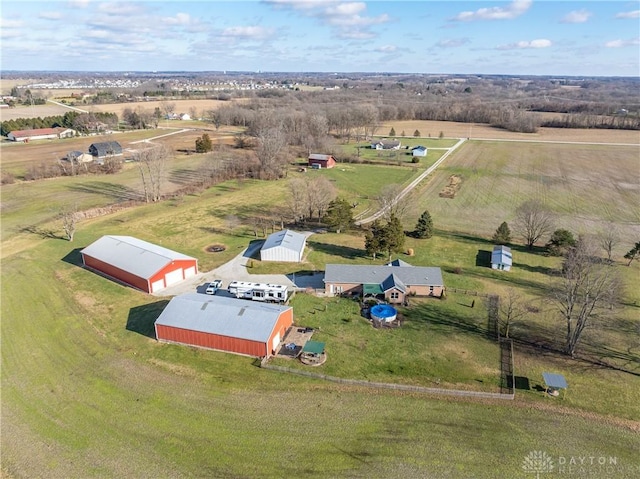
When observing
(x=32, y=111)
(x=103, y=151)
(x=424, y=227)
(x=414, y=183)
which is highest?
(x=32, y=111)

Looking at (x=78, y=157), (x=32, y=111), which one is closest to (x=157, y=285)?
(x=78, y=157)

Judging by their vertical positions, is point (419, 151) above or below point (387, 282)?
above

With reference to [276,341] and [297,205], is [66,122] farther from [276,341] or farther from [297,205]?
[276,341]

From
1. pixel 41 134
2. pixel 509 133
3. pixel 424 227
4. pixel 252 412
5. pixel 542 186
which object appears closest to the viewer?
pixel 252 412

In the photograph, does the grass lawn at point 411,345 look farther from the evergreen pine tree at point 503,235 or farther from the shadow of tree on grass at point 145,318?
the evergreen pine tree at point 503,235

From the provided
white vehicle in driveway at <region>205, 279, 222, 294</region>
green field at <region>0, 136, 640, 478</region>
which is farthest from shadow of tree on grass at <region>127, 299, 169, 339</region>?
white vehicle in driveway at <region>205, 279, 222, 294</region>

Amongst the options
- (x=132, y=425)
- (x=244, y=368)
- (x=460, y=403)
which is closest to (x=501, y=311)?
(x=460, y=403)

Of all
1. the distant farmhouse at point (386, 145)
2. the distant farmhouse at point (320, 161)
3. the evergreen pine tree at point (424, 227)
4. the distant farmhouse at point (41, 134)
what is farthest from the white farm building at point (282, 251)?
the distant farmhouse at point (41, 134)

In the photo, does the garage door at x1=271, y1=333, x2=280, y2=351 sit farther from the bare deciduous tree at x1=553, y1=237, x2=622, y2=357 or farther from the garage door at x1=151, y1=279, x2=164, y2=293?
the bare deciduous tree at x1=553, y1=237, x2=622, y2=357
